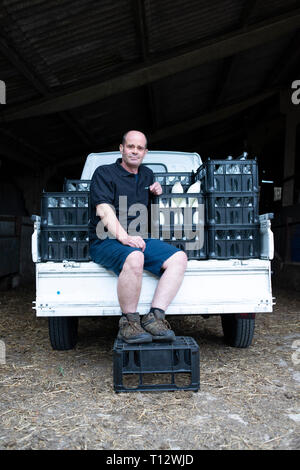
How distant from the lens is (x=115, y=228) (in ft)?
A: 11.4

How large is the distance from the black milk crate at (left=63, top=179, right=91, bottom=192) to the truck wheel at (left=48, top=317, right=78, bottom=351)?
4.22 feet

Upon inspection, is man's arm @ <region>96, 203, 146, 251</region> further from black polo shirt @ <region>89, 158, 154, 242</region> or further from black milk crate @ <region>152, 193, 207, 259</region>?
black milk crate @ <region>152, 193, 207, 259</region>

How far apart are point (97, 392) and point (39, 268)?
1075 millimetres

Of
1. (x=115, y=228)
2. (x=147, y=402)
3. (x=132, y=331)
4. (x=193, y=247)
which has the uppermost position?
(x=115, y=228)

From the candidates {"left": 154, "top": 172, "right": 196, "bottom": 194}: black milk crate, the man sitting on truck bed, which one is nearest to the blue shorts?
the man sitting on truck bed

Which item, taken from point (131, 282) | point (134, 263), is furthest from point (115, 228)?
point (131, 282)

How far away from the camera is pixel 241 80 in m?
10.7

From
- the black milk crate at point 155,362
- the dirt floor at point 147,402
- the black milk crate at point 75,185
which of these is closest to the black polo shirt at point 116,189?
the black milk crate at point 75,185

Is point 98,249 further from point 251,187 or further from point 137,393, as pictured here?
point 251,187

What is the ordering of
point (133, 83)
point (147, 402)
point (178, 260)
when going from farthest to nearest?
1. point (133, 83)
2. point (178, 260)
3. point (147, 402)

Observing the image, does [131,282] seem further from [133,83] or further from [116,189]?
[133,83]

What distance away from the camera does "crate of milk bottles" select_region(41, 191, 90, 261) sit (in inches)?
148

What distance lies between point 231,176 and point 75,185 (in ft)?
5.41
